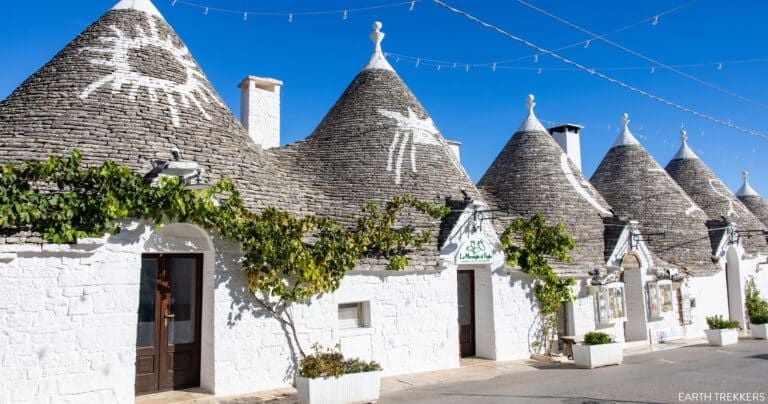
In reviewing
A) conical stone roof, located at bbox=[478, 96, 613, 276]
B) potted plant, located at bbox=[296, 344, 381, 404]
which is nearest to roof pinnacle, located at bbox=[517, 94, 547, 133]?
conical stone roof, located at bbox=[478, 96, 613, 276]

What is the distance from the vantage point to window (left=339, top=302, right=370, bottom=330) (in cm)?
1125

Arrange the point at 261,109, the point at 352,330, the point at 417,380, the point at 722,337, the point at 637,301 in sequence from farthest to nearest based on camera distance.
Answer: the point at 637,301
the point at 722,337
the point at 261,109
the point at 352,330
the point at 417,380

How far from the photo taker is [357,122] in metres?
14.9

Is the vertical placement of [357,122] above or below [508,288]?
above

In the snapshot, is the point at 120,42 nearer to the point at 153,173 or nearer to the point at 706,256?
the point at 153,173

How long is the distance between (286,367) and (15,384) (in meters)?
3.96

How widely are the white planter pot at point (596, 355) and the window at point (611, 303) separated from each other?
225 cm

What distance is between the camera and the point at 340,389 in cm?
892

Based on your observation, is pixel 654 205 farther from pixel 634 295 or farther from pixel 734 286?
pixel 634 295

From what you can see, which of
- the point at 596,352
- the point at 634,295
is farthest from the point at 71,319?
the point at 634,295

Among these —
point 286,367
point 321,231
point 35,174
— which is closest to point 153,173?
point 35,174

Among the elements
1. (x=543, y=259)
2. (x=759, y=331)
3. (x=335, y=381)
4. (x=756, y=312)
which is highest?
(x=543, y=259)

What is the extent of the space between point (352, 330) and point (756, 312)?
14712 millimetres

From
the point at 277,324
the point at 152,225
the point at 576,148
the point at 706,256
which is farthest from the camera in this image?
the point at 576,148
